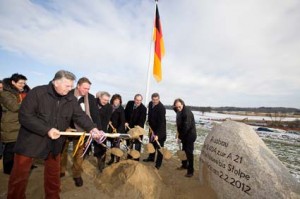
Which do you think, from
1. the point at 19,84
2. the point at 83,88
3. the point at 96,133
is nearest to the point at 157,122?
the point at 83,88

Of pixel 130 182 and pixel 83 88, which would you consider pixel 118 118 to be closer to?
pixel 83 88

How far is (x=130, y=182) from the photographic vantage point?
4238 millimetres

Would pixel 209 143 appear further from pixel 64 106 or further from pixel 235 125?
pixel 64 106

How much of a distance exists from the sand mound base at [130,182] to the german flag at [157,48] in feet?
16.8

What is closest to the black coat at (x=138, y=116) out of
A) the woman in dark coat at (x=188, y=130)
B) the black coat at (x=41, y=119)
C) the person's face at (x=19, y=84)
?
the woman in dark coat at (x=188, y=130)

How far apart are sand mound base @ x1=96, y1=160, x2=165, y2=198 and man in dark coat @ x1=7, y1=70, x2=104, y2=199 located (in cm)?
114

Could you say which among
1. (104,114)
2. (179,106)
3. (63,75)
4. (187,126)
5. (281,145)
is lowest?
(281,145)

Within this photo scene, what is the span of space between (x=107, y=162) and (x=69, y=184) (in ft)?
7.68

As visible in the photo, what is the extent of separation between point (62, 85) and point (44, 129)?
633 millimetres

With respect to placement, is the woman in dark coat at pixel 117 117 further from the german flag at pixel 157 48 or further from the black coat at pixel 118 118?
the german flag at pixel 157 48

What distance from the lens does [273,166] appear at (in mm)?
3404

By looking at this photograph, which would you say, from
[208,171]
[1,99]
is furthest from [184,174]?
[1,99]

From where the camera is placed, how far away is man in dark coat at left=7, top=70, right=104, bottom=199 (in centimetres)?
303

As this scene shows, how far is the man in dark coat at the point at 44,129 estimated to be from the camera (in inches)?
119
